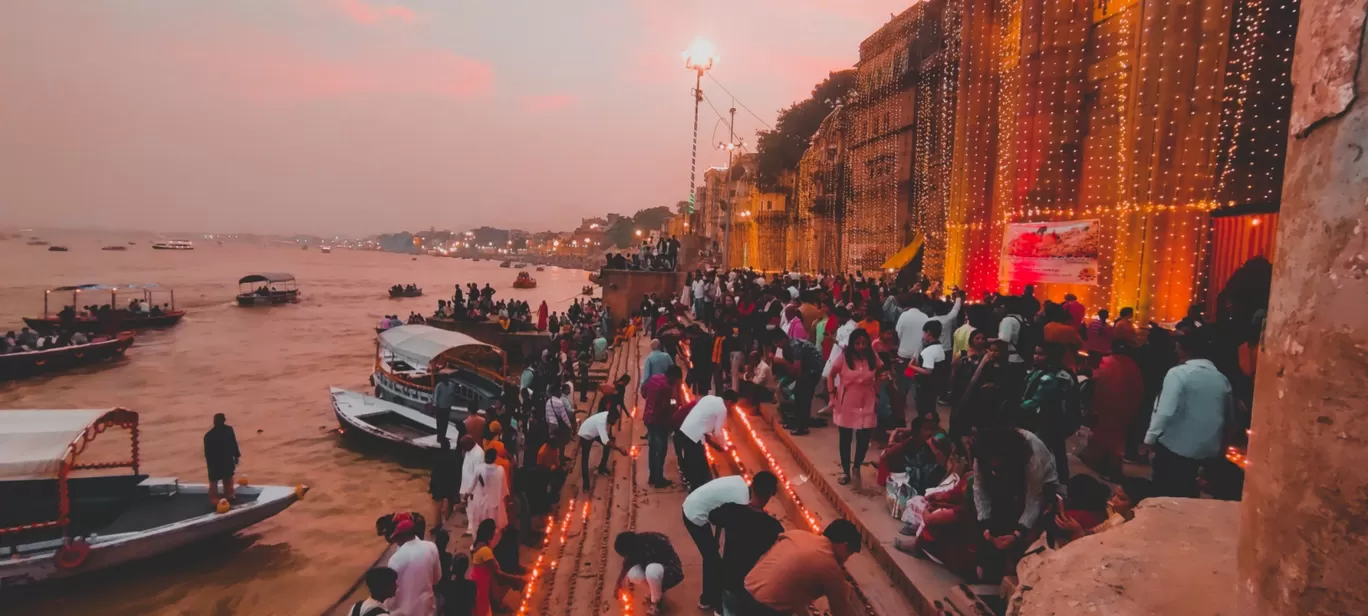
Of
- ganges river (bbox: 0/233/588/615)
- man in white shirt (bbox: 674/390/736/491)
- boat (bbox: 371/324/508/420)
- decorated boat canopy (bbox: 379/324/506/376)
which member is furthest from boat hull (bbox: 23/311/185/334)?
man in white shirt (bbox: 674/390/736/491)

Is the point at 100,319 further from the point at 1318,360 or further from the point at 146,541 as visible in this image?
the point at 1318,360

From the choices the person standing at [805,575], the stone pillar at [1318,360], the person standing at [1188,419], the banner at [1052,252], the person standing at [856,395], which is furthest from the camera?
the banner at [1052,252]

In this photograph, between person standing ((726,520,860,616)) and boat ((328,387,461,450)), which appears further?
boat ((328,387,461,450))

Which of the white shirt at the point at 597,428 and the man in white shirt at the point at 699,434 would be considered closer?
the man in white shirt at the point at 699,434

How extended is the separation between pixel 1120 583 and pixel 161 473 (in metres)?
18.1

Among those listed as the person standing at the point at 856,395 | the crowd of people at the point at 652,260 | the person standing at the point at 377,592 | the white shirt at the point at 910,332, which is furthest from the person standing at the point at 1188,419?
the crowd of people at the point at 652,260

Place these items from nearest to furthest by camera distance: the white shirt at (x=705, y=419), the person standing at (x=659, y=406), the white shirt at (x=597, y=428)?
the white shirt at (x=705, y=419) → the person standing at (x=659, y=406) → the white shirt at (x=597, y=428)

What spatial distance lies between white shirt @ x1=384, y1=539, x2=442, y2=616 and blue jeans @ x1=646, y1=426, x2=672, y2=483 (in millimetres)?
2929

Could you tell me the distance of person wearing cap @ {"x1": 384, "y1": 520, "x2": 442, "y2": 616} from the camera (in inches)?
205

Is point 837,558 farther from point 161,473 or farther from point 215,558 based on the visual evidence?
point 161,473

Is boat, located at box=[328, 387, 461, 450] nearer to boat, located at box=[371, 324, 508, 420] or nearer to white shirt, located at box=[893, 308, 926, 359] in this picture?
boat, located at box=[371, 324, 508, 420]

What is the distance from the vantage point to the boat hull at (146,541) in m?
8.19

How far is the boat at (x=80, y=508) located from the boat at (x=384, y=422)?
3.57 meters

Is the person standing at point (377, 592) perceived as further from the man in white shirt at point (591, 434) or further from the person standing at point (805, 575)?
the man in white shirt at point (591, 434)
